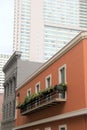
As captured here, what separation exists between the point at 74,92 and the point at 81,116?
177cm

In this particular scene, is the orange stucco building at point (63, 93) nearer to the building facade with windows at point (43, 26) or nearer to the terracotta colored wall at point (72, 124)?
the terracotta colored wall at point (72, 124)

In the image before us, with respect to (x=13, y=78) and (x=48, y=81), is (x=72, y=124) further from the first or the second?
(x=13, y=78)

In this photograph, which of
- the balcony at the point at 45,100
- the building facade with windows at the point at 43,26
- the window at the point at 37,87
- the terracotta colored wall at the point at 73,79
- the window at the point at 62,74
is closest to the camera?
the terracotta colored wall at the point at 73,79

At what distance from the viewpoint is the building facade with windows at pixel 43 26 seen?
14562 centimetres

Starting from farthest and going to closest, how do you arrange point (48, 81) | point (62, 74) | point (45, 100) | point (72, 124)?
point (48, 81) < point (45, 100) < point (62, 74) < point (72, 124)

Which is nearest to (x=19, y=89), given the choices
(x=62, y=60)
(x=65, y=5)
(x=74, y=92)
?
(x=62, y=60)

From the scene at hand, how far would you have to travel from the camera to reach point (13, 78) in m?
40.3

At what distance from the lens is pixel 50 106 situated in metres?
22.8

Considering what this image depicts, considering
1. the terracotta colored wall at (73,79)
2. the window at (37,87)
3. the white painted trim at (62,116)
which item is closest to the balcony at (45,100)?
the terracotta colored wall at (73,79)

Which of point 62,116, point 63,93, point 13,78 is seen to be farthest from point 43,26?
point 62,116

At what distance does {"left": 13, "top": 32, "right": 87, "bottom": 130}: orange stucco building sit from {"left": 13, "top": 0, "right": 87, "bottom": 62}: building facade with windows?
111 meters

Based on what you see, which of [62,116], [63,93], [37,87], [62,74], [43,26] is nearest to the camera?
[62,116]

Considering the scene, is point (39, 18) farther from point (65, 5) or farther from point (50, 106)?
point (50, 106)

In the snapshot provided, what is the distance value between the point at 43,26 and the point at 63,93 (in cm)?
13080
